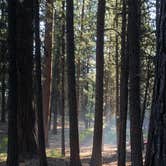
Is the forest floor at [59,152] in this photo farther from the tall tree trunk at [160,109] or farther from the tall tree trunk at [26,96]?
the tall tree trunk at [160,109]

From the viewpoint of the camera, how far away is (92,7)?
4350 centimetres

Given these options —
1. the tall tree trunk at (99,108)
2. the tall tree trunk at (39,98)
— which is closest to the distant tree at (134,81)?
the tall tree trunk at (39,98)

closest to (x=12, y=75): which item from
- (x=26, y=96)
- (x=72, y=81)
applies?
(x=26, y=96)

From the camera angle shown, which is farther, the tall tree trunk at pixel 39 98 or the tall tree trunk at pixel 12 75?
the tall tree trunk at pixel 39 98

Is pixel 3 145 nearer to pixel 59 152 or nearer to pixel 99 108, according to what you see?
pixel 59 152

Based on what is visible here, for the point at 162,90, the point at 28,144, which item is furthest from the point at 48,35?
the point at 162,90

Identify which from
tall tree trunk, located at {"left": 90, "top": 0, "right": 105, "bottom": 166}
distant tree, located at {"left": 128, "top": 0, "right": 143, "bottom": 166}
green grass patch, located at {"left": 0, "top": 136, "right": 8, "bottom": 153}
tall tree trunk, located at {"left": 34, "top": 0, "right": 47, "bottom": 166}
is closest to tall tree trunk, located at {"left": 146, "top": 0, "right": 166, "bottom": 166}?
tall tree trunk, located at {"left": 34, "top": 0, "right": 47, "bottom": 166}

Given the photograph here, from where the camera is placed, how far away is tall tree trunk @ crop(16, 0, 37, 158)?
16.0 meters

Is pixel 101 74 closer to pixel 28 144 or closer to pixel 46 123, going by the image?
pixel 28 144

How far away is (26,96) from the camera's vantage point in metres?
16.5

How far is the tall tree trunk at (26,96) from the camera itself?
1603 cm

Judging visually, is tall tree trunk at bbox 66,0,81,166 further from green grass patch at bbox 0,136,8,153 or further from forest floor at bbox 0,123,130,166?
green grass patch at bbox 0,136,8,153

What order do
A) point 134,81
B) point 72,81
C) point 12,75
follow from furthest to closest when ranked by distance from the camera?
point 72,81 → point 134,81 → point 12,75

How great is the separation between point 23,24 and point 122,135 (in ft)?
18.4
